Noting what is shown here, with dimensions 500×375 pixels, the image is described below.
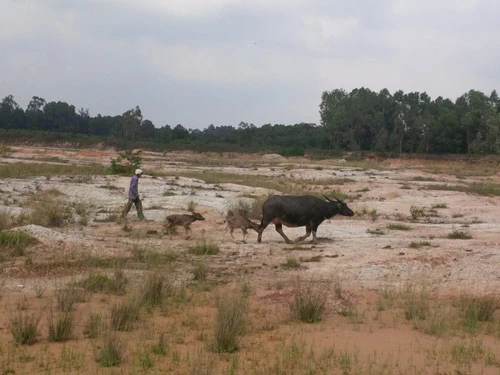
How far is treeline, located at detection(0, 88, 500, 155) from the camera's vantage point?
84.1 meters

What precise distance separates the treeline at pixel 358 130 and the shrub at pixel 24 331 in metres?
64.8

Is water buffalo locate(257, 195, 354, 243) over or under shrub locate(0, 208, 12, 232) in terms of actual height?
over

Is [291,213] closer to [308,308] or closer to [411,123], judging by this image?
[308,308]

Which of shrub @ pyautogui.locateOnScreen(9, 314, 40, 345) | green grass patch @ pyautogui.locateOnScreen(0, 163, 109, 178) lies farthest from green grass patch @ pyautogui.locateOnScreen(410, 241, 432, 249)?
green grass patch @ pyautogui.locateOnScreen(0, 163, 109, 178)

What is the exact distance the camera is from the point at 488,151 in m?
77.6

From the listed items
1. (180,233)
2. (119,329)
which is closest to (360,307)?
(119,329)

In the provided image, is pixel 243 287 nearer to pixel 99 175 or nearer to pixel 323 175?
pixel 99 175

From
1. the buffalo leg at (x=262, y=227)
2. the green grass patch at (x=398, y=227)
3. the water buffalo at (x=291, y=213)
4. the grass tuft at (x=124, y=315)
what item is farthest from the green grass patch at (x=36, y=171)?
the grass tuft at (x=124, y=315)

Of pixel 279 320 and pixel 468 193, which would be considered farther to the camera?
pixel 468 193

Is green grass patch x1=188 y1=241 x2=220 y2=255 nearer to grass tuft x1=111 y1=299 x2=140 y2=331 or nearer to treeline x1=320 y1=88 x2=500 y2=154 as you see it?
grass tuft x1=111 y1=299 x2=140 y2=331

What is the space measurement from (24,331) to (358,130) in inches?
3707

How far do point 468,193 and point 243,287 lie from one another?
25.4 meters

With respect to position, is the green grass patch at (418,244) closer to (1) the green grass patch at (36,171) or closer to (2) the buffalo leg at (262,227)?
Answer: (2) the buffalo leg at (262,227)

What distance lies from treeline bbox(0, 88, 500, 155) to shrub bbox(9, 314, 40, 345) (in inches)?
2551
